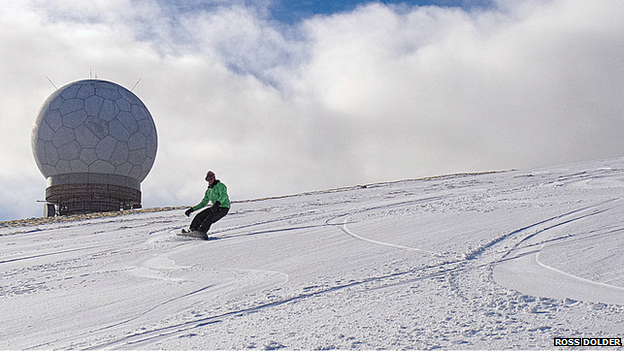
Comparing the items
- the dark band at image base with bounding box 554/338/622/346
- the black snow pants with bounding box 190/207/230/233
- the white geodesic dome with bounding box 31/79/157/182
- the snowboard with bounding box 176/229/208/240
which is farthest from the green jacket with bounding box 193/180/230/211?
the white geodesic dome with bounding box 31/79/157/182

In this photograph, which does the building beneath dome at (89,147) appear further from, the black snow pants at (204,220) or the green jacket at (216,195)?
the black snow pants at (204,220)

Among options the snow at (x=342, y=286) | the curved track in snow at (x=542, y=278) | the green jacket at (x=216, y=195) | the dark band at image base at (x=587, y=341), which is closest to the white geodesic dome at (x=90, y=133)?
the snow at (x=342, y=286)

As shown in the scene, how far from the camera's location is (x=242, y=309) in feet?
10.5

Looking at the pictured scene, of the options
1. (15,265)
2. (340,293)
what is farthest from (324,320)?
(15,265)

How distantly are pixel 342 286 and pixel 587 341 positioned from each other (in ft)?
5.44

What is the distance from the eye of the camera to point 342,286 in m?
3.65

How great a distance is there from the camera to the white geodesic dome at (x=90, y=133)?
20766 millimetres

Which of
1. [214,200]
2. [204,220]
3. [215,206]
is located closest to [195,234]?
[204,220]

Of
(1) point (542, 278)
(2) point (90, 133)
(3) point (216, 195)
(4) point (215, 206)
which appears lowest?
(1) point (542, 278)

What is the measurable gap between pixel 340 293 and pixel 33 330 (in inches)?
77.1

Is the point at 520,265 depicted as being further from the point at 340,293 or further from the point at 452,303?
the point at 340,293

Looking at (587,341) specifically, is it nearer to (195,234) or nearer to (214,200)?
(195,234)

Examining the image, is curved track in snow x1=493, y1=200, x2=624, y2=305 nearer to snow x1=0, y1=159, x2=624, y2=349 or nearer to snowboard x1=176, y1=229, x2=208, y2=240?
snow x1=0, y1=159, x2=624, y2=349

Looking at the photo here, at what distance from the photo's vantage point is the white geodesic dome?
20.8m
